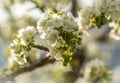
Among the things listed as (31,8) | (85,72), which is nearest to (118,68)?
(85,72)

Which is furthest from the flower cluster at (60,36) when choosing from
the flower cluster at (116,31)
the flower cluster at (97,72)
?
the flower cluster at (97,72)

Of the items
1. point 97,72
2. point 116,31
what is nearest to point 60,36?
point 116,31

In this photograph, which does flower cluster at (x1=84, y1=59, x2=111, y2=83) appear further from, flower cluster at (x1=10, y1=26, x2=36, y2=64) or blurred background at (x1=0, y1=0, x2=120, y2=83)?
flower cluster at (x1=10, y1=26, x2=36, y2=64)

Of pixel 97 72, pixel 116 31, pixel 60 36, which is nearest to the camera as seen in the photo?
pixel 60 36

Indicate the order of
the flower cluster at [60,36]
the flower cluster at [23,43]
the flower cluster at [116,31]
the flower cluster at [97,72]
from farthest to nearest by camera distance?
the flower cluster at [97,72] < the flower cluster at [116,31] < the flower cluster at [23,43] < the flower cluster at [60,36]

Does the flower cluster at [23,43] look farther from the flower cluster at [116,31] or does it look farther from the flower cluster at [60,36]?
the flower cluster at [116,31]

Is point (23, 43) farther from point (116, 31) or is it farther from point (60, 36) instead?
point (116, 31)
